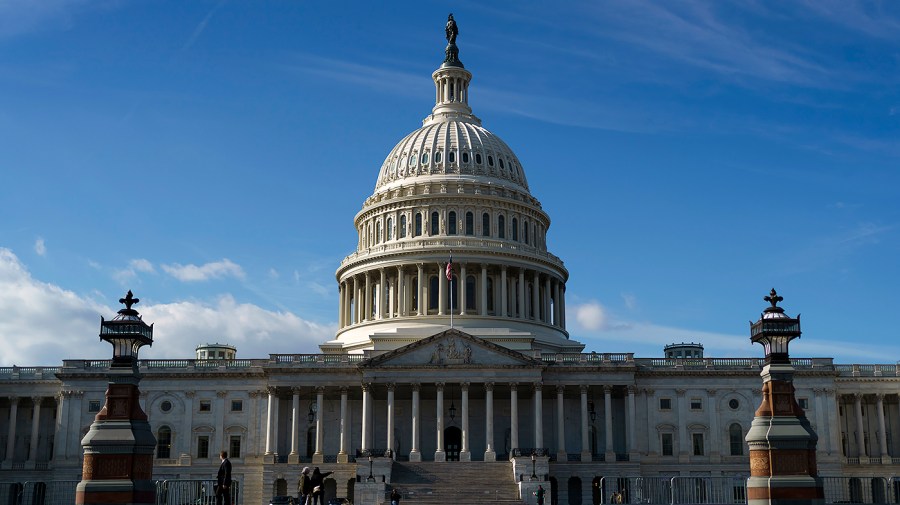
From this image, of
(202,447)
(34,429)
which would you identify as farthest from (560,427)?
(34,429)

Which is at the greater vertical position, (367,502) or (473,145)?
(473,145)

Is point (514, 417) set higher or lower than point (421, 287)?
lower

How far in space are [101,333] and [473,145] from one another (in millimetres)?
79897

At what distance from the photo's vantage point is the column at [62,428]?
101 meters

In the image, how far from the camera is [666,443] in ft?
334

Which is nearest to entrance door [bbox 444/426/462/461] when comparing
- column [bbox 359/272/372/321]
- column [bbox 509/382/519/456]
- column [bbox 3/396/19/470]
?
column [bbox 509/382/519/456]

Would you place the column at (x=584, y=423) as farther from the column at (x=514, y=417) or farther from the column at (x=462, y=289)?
the column at (x=462, y=289)

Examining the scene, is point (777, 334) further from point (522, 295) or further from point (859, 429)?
point (522, 295)

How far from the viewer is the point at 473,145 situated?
122m

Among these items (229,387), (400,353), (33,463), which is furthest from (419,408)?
(33,463)

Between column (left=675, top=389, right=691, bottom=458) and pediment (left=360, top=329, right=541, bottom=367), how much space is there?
14475 millimetres

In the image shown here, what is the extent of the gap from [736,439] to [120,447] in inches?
2785

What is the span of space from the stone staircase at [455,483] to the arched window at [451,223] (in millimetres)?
32017

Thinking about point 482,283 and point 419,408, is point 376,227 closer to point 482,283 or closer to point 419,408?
point 482,283
